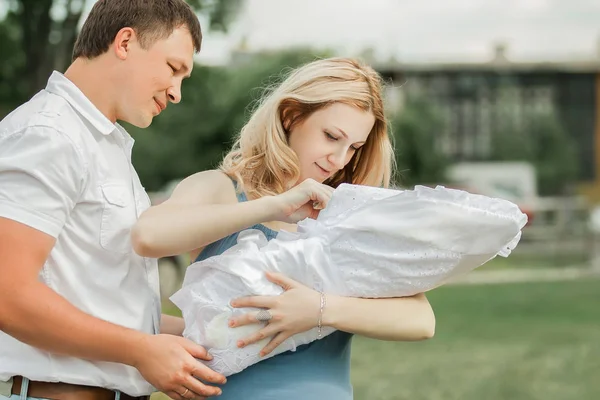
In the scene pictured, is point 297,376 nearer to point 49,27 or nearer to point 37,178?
point 37,178

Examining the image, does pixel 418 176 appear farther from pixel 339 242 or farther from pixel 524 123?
pixel 339 242

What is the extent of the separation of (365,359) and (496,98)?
49200mm

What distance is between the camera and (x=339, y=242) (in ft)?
7.36

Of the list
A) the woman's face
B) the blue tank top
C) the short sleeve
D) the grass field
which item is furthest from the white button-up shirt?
the grass field

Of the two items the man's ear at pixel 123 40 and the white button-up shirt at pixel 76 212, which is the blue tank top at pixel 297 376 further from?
the man's ear at pixel 123 40

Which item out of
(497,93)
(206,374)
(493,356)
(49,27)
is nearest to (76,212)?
(206,374)

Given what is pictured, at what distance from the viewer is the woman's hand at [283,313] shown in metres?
2.22

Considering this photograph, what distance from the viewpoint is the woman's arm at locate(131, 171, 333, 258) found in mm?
2174

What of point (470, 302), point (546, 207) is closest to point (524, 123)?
point (546, 207)

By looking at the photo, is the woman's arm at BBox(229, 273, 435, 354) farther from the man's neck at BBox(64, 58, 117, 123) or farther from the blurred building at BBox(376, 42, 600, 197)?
the blurred building at BBox(376, 42, 600, 197)

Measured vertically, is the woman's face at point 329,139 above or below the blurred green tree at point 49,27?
below

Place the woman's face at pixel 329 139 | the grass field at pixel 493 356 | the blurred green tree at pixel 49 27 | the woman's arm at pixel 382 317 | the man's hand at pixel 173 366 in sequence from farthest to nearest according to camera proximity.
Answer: the blurred green tree at pixel 49 27 → the grass field at pixel 493 356 → the woman's face at pixel 329 139 → the woman's arm at pixel 382 317 → the man's hand at pixel 173 366

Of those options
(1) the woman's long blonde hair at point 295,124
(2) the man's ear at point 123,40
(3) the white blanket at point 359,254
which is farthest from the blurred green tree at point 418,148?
(2) the man's ear at point 123,40

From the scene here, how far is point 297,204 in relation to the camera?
2303 mm
